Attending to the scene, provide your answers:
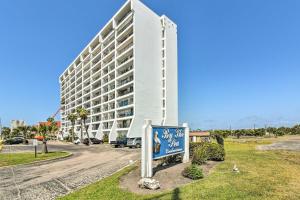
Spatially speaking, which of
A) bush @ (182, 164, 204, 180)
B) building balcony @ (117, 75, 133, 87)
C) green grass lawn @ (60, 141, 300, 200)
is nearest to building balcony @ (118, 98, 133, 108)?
building balcony @ (117, 75, 133, 87)

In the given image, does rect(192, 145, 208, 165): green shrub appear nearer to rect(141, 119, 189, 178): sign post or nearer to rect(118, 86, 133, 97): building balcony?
rect(141, 119, 189, 178): sign post

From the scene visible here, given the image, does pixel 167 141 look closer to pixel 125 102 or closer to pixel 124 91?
pixel 125 102

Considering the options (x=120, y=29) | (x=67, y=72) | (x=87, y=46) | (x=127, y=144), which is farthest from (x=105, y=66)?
(x=67, y=72)

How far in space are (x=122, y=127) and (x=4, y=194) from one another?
45.2m

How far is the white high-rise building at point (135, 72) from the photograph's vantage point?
51.8 meters

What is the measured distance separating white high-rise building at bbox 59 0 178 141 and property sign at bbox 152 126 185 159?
33.6m

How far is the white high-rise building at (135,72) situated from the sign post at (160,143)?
33.1m

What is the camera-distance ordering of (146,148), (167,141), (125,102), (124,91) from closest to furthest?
(146,148), (167,141), (125,102), (124,91)

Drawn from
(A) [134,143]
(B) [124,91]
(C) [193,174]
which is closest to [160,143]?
(C) [193,174]

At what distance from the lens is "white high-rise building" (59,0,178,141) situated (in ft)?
170

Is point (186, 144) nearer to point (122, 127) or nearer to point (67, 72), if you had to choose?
point (122, 127)

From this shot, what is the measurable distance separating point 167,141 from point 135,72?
128 ft

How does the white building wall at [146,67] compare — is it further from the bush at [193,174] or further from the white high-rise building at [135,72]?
the bush at [193,174]

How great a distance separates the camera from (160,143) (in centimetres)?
1192
